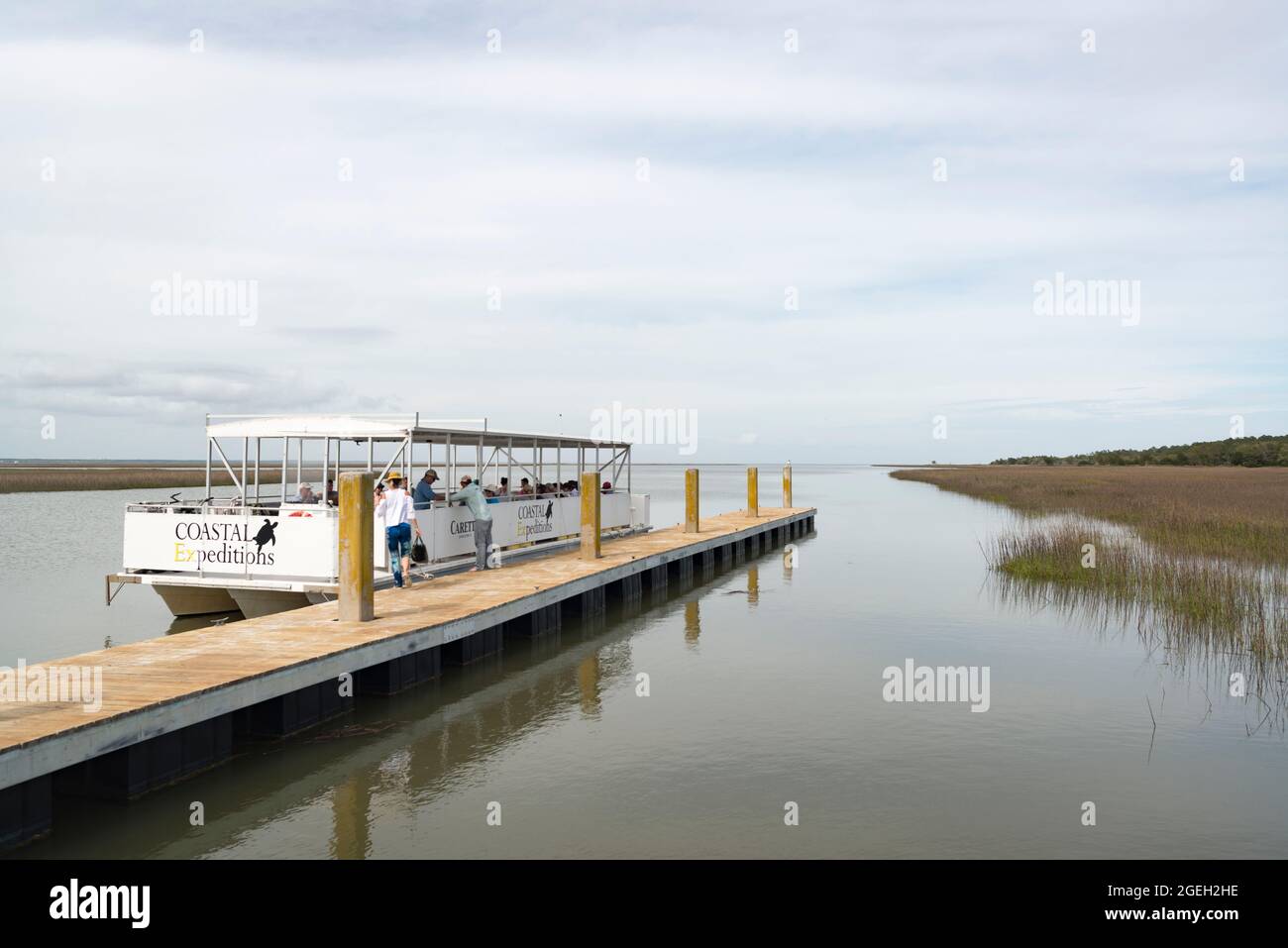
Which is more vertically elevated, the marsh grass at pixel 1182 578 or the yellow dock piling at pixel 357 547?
the yellow dock piling at pixel 357 547

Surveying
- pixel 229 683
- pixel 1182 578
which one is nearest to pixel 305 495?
pixel 229 683

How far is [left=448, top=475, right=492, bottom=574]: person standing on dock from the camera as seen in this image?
1523 cm

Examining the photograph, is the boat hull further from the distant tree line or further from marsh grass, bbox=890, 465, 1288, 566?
the distant tree line

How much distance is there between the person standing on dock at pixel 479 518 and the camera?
50.0 feet

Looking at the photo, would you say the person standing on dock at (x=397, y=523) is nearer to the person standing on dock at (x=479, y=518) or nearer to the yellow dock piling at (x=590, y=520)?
the person standing on dock at (x=479, y=518)

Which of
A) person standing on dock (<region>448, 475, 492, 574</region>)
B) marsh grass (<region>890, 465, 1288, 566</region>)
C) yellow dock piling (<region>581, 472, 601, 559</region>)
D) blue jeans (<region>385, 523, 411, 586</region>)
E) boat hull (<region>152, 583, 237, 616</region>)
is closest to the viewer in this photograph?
blue jeans (<region>385, 523, 411, 586</region>)

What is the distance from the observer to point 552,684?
1237 cm

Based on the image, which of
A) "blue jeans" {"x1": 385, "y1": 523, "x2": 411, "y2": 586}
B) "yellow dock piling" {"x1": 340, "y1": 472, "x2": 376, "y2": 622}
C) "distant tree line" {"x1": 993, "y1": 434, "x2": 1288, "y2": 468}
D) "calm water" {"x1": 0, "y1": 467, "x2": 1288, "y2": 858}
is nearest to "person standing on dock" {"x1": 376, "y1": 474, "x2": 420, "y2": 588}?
"blue jeans" {"x1": 385, "y1": 523, "x2": 411, "y2": 586}

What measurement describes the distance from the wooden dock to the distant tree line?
239ft

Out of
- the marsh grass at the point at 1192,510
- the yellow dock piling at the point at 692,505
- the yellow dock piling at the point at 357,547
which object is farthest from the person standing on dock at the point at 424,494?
the marsh grass at the point at 1192,510

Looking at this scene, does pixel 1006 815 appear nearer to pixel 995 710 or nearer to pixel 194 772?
pixel 995 710

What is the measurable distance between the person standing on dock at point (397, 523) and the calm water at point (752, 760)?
201 centimetres
